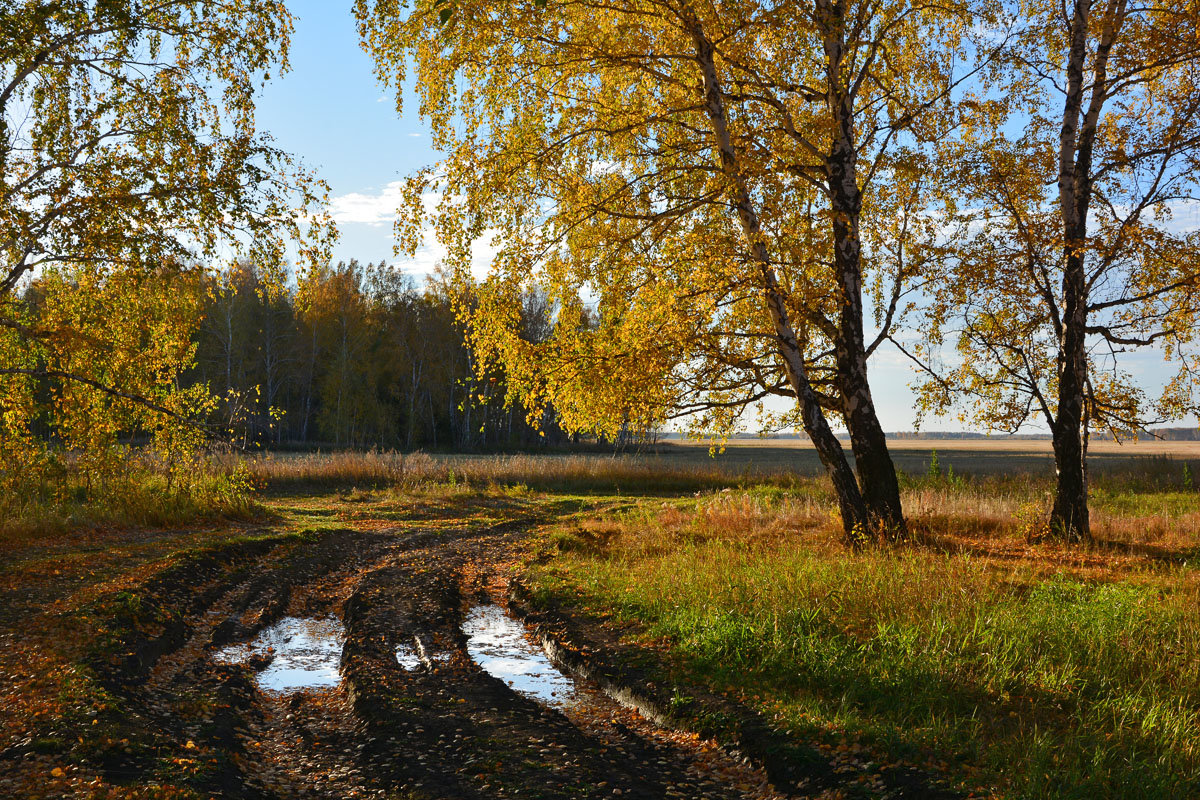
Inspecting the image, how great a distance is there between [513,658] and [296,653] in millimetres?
2271

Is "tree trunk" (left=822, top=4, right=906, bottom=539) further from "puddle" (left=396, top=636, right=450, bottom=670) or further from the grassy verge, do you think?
"puddle" (left=396, top=636, right=450, bottom=670)

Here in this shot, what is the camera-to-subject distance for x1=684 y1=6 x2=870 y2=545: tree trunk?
10.6 meters

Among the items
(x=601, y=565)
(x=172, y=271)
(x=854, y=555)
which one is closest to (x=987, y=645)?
(x=854, y=555)

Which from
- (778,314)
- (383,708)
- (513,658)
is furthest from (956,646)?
(778,314)

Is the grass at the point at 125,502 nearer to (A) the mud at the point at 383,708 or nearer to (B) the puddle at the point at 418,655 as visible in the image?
(A) the mud at the point at 383,708

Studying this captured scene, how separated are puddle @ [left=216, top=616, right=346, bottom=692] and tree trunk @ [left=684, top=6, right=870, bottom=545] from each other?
722cm

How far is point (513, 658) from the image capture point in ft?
24.7

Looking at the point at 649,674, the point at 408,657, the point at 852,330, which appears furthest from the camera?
the point at 852,330

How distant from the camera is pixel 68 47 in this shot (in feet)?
36.6

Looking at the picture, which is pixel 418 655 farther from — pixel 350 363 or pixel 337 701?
pixel 350 363

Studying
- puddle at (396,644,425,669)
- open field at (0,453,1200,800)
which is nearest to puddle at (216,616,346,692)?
open field at (0,453,1200,800)

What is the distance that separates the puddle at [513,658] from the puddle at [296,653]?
4.62ft

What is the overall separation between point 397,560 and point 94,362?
6.45m

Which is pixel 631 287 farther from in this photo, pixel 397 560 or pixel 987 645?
pixel 987 645
